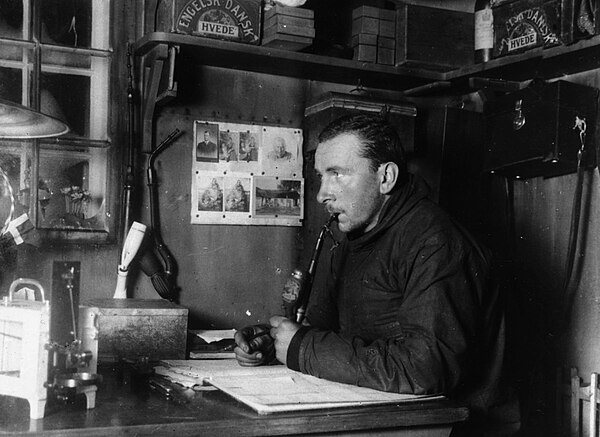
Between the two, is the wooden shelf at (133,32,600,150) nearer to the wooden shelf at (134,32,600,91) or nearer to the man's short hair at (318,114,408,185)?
the wooden shelf at (134,32,600,91)

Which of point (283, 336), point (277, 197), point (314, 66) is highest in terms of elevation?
point (314, 66)

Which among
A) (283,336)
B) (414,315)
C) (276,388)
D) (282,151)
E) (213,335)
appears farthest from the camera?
(282,151)

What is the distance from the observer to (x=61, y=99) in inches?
118

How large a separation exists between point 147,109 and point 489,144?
1.51 m

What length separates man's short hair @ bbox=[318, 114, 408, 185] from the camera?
2.51m

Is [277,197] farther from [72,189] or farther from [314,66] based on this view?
[72,189]

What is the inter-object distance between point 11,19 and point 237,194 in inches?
45.9

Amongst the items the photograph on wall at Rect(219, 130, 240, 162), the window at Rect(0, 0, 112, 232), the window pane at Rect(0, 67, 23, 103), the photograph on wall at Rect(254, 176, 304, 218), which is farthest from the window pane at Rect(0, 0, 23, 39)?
the photograph on wall at Rect(254, 176, 304, 218)

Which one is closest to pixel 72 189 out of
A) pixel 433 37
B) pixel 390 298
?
pixel 390 298

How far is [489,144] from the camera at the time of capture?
3271 mm

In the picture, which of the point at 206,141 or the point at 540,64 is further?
the point at 206,141

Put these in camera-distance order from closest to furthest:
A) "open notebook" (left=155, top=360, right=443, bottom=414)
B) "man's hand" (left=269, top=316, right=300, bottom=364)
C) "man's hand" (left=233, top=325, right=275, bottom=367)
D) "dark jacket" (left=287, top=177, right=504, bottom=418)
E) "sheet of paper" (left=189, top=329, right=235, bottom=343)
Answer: "open notebook" (left=155, top=360, right=443, bottom=414)
"dark jacket" (left=287, top=177, right=504, bottom=418)
"man's hand" (left=269, top=316, right=300, bottom=364)
"man's hand" (left=233, top=325, right=275, bottom=367)
"sheet of paper" (left=189, top=329, right=235, bottom=343)

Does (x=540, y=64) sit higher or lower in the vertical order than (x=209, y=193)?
higher

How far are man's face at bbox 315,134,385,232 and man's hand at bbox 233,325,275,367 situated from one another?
504 millimetres
